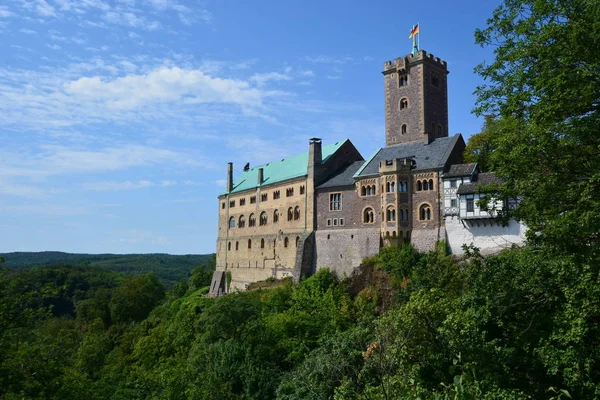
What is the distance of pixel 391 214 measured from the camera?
144 ft

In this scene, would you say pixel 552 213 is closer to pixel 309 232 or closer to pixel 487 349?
pixel 487 349

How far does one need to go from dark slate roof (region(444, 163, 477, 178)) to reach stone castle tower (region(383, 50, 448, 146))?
21.5 ft

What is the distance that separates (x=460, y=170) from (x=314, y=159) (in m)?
16.2

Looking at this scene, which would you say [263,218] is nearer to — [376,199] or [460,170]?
[376,199]

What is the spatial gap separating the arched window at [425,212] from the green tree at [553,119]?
22839 mm

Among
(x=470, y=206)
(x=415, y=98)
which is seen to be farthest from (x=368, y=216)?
(x=415, y=98)

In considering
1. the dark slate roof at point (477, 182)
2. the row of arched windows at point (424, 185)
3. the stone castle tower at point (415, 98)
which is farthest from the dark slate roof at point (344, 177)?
the dark slate roof at point (477, 182)

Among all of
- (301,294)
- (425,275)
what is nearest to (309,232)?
(301,294)

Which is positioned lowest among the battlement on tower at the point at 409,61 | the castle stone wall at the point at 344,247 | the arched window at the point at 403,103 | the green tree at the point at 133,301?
the green tree at the point at 133,301

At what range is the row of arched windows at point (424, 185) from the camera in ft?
140

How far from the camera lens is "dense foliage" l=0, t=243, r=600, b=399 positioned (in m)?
17.3

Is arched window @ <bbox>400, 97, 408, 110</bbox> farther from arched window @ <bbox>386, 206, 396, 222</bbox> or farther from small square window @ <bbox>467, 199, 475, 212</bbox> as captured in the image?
small square window @ <bbox>467, 199, 475, 212</bbox>

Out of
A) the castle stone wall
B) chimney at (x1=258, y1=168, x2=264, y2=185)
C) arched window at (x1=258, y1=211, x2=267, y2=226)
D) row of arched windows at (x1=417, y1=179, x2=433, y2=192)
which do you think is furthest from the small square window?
chimney at (x1=258, y1=168, x2=264, y2=185)

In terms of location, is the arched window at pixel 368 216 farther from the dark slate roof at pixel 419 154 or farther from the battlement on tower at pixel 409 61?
the battlement on tower at pixel 409 61
